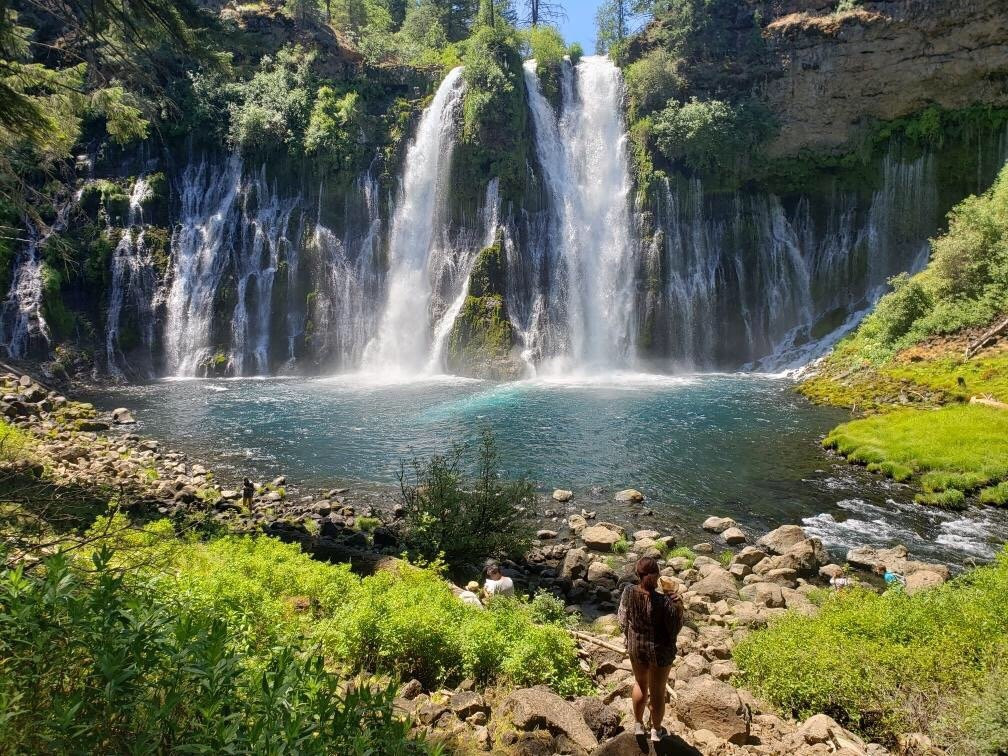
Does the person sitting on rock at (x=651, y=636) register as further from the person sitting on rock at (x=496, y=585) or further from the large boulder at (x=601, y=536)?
the large boulder at (x=601, y=536)

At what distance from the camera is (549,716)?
5270 millimetres

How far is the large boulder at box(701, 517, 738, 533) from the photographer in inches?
535

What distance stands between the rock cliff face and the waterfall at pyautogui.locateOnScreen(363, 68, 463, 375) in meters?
22.3

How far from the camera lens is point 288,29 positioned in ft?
152

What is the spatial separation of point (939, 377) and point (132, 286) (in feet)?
140

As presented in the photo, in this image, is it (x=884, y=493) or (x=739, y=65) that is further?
(x=739, y=65)

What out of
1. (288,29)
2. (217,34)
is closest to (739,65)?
(288,29)

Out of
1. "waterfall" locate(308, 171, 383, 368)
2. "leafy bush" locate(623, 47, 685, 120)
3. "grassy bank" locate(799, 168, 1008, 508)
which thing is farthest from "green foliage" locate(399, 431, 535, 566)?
"leafy bush" locate(623, 47, 685, 120)

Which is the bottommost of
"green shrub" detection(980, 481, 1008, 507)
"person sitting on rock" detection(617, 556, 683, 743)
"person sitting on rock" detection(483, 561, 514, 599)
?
"green shrub" detection(980, 481, 1008, 507)

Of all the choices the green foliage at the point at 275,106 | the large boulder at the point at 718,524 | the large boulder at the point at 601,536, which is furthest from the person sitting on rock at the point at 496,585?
the green foliage at the point at 275,106

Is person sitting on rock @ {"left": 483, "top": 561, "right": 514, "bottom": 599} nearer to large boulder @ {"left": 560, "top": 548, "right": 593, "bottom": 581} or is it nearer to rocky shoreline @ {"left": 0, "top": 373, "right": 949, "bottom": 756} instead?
rocky shoreline @ {"left": 0, "top": 373, "right": 949, "bottom": 756}

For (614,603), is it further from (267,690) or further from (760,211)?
(760,211)

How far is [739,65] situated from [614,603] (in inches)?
1692

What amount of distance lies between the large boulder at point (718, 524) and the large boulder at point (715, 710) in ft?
25.8
